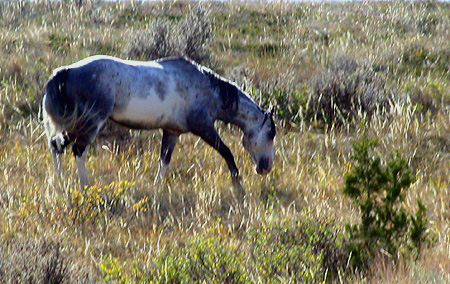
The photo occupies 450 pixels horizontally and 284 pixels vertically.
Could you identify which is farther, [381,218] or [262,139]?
[262,139]

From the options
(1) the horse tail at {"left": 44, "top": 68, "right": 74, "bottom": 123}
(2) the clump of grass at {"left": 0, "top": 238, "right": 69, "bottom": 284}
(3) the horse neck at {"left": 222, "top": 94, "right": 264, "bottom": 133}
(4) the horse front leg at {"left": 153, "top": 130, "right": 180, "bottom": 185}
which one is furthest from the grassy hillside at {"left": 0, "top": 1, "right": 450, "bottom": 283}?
(1) the horse tail at {"left": 44, "top": 68, "right": 74, "bottom": 123}

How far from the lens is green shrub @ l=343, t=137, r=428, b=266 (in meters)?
4.94

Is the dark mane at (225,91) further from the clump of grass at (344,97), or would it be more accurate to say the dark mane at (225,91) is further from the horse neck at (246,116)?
the clump of grass at (344,97)

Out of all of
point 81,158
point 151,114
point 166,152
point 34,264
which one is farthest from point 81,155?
point 34,264

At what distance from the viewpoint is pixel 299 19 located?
60.5ft

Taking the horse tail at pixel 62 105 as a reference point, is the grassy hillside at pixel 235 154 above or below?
below

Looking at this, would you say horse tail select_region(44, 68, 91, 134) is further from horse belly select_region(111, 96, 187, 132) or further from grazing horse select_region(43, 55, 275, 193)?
horse belly select_region(111, 96, 187, 132)

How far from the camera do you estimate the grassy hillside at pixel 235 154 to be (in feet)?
15.1

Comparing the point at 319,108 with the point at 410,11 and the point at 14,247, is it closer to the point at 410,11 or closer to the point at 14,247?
the point at 14,247

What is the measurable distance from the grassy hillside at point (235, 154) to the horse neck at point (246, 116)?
1.93 ft

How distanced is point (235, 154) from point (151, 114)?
1.82 meters

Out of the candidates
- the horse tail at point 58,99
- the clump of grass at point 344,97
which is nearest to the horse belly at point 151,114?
the horse tail at point 58,99

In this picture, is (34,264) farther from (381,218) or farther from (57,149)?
(57,149)

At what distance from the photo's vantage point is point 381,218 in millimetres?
5109
